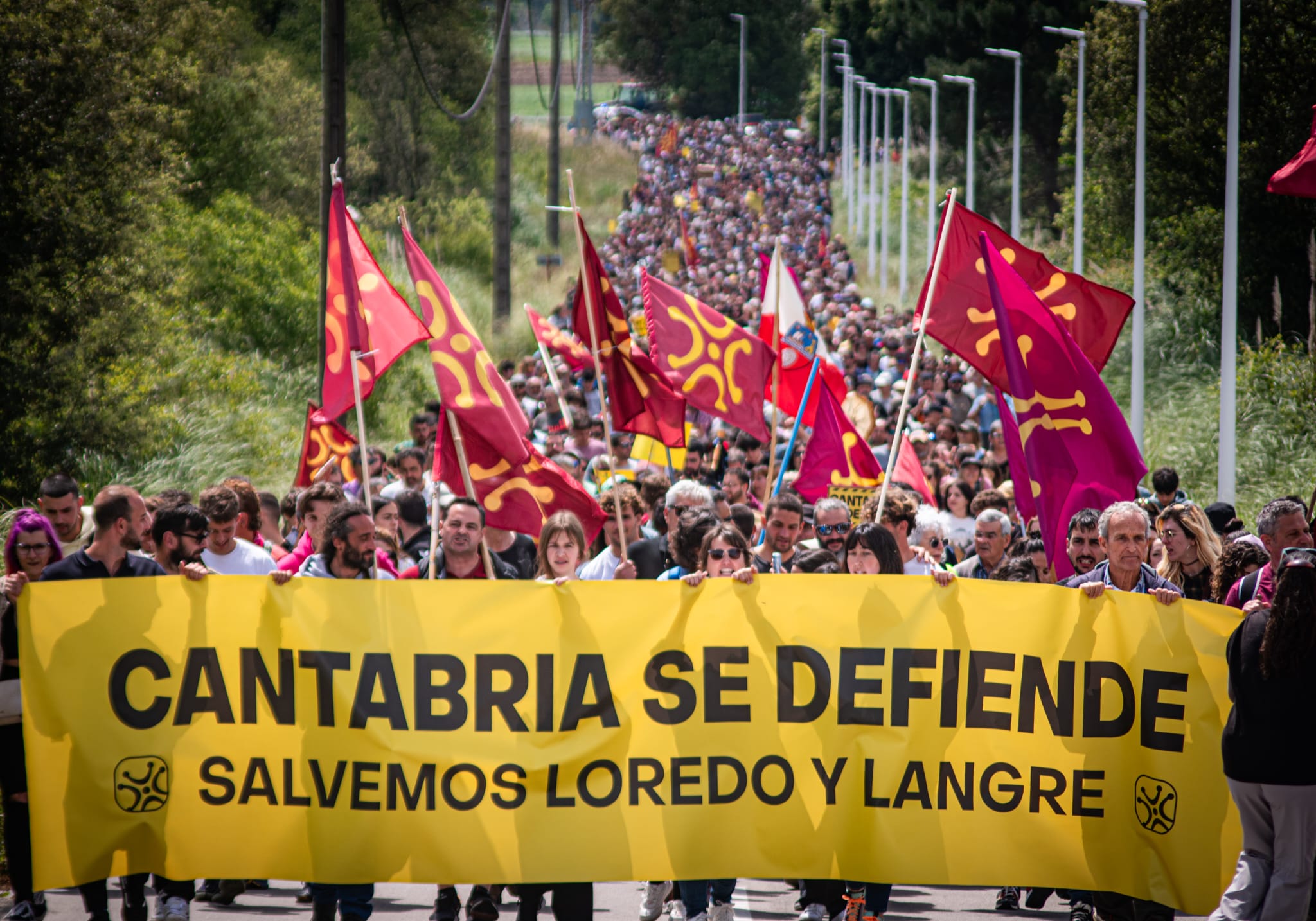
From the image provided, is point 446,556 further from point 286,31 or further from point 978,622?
point 286,31

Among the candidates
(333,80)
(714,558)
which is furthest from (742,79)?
(714,558)

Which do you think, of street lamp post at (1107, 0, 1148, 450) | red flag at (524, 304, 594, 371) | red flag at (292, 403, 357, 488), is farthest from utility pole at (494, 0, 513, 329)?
red flag at (292, 403, 357, 488)

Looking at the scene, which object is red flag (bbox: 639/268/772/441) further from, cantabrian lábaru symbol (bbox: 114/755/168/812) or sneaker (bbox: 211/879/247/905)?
cantabrian lábaru symbol (bbox: 114/755/168/812)

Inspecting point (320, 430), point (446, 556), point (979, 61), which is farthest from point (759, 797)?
point (979, 61)

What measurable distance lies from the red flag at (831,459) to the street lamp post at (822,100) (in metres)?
68.0

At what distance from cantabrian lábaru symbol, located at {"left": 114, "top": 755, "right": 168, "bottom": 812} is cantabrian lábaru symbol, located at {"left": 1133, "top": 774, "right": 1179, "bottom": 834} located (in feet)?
12.5

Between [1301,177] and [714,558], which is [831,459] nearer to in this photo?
[1301,177]

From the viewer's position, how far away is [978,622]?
22.0 feet

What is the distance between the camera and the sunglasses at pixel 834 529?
9.04 metres

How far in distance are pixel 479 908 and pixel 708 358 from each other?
4.37 meters

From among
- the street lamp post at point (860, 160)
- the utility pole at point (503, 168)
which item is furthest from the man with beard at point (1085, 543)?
the street lamp post at point (860, 160)

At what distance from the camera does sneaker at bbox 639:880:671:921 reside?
765cm

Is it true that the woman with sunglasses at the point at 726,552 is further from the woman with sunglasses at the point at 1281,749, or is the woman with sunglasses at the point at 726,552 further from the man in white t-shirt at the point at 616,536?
the woman with sunglasses at the point at 1281,749

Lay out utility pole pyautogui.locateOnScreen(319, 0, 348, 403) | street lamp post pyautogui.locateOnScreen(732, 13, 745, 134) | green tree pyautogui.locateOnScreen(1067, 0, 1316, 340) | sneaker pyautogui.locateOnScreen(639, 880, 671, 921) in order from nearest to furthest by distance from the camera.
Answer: sneaker pyautogui.locateOnScreen(639, 880, 671, 921) → utility pole pyautogui.locateOnScreen(319, 0, 348, 403) → green tree pyautogui.locateOnScreen(1067, 0, 1316, 340) → street lamp post pyautogui.locateOnScreen(732, 13, 745, 134)
